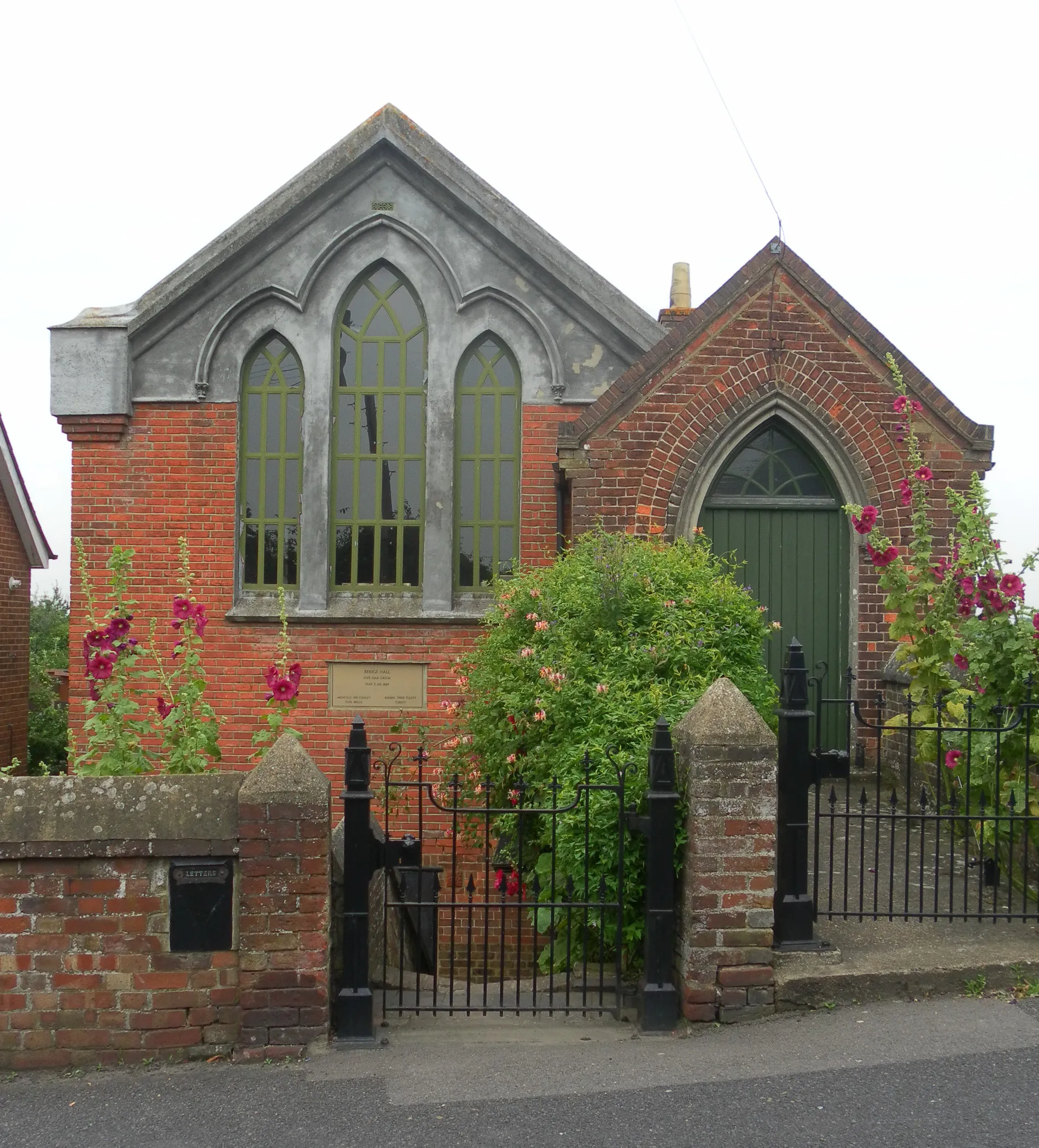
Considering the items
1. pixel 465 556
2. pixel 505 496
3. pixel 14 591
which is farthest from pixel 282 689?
pixel 14 591

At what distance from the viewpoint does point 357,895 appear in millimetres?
4887

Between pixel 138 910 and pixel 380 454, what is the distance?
21.7 feet

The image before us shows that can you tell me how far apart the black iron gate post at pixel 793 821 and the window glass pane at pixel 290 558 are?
6.49 meters

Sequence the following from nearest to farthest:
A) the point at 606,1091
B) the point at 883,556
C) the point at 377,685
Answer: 1. the point at 606,1091
2. the point at 883,556
3. the point at 377,685

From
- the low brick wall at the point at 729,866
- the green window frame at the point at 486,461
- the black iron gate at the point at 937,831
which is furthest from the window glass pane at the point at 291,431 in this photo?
the low brick wall at the point at 729,866

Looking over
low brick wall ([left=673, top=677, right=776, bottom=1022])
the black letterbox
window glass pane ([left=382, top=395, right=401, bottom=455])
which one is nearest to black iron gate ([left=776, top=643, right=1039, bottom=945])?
low brick wall ([left=673, top=677, right=776, bottom=1022])

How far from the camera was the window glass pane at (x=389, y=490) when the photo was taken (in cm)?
1062

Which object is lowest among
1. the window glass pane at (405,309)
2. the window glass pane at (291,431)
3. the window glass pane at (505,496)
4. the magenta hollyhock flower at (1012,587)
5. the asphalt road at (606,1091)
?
the asphalt road at (606,1091)

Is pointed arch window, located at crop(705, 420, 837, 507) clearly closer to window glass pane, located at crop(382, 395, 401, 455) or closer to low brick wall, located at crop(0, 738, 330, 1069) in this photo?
window glass pane, located at crop(382, 395, 401, 455)

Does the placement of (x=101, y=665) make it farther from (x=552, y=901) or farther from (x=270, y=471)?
(x=270, y=471)

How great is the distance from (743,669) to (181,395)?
21.3 feet

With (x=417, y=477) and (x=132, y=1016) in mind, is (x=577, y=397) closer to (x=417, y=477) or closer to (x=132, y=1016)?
(x=417, y=477)

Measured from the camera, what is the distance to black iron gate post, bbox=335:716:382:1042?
189 inches

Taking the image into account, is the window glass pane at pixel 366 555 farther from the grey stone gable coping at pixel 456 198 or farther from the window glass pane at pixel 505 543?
the grey stone gable coping at pixel 456 198
